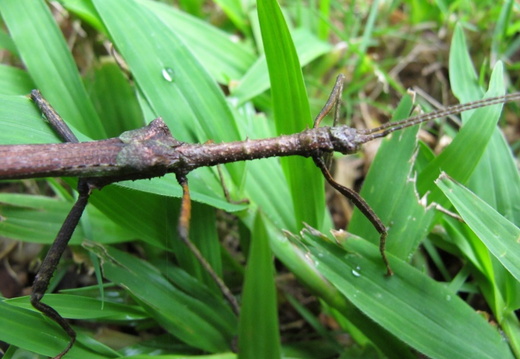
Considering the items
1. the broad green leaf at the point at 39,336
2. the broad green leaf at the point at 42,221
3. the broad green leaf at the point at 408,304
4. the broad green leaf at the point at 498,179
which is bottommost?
the broad green leaf at the point at 39,336

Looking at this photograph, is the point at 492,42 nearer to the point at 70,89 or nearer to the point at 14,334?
the point at 70,89

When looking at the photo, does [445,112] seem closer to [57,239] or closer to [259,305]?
[259,305]

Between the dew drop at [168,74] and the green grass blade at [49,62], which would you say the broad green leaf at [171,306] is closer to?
the green grass blade at [49,62]

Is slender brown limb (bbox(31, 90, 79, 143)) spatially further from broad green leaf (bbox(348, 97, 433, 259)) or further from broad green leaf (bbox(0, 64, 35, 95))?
broad green leaf (bbox(348, 97, 433, 259))

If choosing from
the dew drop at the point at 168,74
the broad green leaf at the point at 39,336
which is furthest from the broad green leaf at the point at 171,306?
the dew drop at the point at 168,74

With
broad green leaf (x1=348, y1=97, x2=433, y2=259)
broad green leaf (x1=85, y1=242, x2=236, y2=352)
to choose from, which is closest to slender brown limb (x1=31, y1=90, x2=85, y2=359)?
broad green leaf (x1=85, y1=242, x2=236, y2=352)

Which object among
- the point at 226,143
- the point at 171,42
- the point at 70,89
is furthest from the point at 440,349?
the point at 70,89
